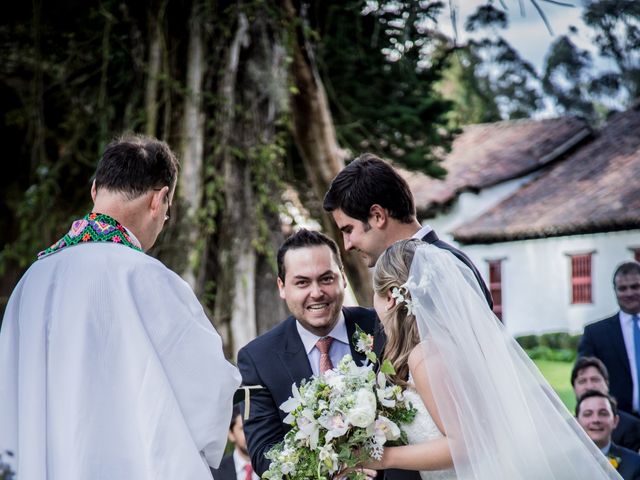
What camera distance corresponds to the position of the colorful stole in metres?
3.68

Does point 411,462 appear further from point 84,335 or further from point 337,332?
point 84,335

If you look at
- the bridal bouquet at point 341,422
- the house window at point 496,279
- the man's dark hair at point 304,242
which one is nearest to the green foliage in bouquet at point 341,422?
the bridal bouquet at point 341,422

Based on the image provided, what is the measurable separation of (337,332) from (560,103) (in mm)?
36916

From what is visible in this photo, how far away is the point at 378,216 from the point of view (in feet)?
13.9

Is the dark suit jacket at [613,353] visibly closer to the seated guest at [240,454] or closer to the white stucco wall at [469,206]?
the seated guest at [240,454]

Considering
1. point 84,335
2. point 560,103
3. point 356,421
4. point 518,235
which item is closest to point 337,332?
point 356,421

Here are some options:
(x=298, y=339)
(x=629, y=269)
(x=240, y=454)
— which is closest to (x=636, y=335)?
(x=629, y=269)

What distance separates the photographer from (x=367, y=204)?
4219 mm

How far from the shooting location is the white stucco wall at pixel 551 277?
96.8 feet

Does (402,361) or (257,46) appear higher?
(257,46)

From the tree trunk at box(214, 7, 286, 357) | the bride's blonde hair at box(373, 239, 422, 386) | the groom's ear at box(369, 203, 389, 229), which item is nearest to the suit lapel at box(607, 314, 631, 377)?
the tree trunk at box(214, 7, 286, 357)

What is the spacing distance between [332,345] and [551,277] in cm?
2796

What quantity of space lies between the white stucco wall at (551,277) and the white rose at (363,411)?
26.3m

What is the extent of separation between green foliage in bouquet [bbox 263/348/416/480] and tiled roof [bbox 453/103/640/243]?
25153 millimetres
